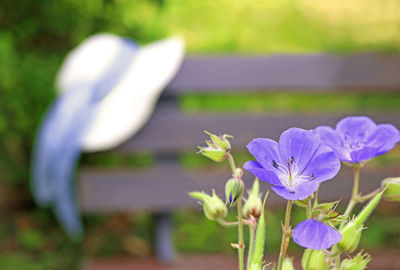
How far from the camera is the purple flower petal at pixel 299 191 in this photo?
42 centimetres

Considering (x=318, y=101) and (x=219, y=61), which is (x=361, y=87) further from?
(x=318, y=101)

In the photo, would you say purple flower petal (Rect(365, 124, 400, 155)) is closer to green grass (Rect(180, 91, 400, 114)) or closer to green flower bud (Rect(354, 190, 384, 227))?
green flower bud (Rect(354, 190, 384, 227))

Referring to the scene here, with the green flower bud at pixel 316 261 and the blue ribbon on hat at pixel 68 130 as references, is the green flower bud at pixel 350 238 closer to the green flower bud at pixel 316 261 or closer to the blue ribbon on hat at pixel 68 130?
the green flower bud at pixel 316 261

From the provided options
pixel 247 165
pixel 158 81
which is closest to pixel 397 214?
pixel 158 81

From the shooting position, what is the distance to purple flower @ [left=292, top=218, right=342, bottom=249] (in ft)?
1.34

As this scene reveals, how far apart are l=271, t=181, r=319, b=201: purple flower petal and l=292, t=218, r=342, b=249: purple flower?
2cm

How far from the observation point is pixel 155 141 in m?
1.83

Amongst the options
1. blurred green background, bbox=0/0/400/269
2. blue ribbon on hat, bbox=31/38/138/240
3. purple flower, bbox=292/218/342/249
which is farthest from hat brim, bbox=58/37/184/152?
purple flower, bbox=292/218/342/249

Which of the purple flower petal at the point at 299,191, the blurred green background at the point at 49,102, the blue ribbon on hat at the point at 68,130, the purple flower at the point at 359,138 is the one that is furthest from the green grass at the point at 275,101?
the purple flower petal at the point at 299,191

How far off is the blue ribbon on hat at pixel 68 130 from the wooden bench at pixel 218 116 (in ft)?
0.37

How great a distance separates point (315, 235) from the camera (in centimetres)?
41

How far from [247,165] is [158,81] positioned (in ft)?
4.45

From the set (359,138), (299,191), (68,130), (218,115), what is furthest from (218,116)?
(299,191)

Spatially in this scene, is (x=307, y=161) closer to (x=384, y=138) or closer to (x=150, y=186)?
(x=384, y=138)
